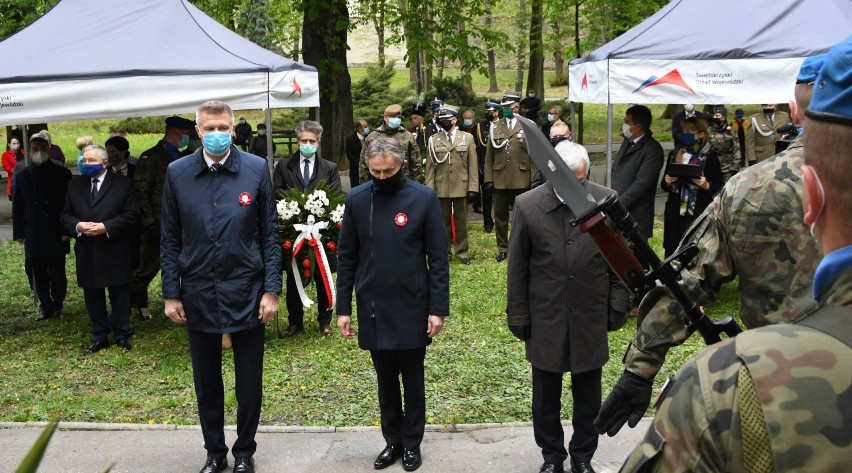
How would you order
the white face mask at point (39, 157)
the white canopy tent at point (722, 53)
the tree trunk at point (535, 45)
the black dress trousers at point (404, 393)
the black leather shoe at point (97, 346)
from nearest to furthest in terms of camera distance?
the black dress trousers at point (404, 393), the black leather shoe at point (97, 346), the white canopy tent at point (722, 53), the white face mask at point (39, 157), the tree trunk at point (535, 45)

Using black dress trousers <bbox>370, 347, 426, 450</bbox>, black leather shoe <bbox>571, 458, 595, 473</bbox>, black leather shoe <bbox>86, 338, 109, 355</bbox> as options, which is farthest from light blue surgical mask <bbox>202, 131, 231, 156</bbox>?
black leather shoe <bbox>86, 338, 109, 355</bbox>

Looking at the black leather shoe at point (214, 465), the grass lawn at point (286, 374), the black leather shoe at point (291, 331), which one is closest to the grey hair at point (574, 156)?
the grass lawn at point (286, 374)

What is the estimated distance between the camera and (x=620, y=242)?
305 cm

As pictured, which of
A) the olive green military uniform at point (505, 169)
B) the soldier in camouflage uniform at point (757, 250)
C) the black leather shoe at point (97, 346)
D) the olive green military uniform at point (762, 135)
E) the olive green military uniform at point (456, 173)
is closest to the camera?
the soldier in camouflage uniform at point (757, 250)

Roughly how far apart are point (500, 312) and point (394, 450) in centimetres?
420

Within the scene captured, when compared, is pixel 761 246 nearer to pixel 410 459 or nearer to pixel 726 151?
pixel 410 459

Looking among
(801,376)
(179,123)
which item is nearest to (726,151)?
(179,123)

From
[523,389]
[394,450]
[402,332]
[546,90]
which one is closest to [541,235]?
Result: [402,332]

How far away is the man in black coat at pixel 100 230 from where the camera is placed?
8969mm

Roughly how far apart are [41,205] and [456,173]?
5.40 meters

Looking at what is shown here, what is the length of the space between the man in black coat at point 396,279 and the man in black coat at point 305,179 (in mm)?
3393

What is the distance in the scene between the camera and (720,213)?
371 centimetres

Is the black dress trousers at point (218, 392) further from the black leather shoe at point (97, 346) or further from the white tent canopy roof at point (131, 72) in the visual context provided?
the black leather shoe at point (97, 346)

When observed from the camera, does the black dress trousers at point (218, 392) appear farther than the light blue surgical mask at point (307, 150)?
No
